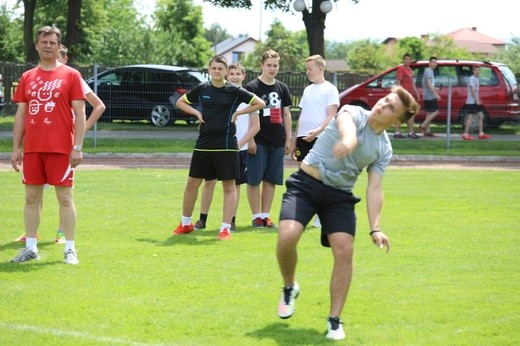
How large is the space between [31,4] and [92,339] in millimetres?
36978

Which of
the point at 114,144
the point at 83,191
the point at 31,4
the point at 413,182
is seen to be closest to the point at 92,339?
the point at 83,191

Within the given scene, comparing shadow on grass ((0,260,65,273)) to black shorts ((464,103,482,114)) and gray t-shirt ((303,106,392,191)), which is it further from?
black shorts ((464,103,482,114))

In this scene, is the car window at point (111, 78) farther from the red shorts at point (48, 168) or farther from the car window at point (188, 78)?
the red shorts at point (48, 168)

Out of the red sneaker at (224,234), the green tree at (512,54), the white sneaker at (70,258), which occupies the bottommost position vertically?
the red sneaker at (224,234)

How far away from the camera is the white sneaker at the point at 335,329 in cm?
692

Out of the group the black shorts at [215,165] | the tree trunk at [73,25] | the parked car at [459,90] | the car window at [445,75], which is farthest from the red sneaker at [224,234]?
the tree trunk at [73,25]

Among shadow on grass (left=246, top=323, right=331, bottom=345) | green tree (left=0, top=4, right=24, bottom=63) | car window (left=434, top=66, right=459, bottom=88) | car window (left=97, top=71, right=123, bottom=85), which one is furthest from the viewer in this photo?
green tree (left=0, top=4, right=24, bottom=63)

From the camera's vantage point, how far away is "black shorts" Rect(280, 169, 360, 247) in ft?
23.3

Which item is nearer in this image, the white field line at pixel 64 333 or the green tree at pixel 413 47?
the white field line at pixel 64 333

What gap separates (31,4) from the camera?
41875 mm

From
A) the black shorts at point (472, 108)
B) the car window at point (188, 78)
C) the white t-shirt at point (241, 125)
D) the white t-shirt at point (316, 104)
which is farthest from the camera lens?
the black shorts at point (472, 108)

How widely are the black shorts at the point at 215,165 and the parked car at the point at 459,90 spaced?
14671 millimetres

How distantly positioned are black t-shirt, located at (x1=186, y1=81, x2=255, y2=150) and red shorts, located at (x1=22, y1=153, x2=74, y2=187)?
223 centimetres

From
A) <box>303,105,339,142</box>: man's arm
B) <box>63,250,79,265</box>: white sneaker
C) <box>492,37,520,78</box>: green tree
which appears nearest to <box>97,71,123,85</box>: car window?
<box>303,105,339,142</box>: man's arm
